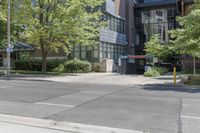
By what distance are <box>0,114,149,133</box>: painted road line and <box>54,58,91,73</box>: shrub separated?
77.5 feet

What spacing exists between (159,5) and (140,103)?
1485 inches

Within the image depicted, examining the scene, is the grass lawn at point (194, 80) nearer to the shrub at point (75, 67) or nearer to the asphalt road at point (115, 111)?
the asphalt road at point (115, 111)

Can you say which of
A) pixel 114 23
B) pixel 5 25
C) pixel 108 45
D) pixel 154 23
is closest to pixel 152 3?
pixel 154 23

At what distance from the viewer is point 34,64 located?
3597cm

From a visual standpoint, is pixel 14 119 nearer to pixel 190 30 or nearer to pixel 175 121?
pixel 175 121

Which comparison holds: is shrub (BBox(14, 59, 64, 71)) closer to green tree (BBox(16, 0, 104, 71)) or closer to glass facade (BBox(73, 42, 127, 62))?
glass facade (BBox(73, 42, 127, 62))

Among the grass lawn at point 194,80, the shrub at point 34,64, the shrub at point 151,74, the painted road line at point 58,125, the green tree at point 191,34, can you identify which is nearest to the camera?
the painted road line at point 58,125

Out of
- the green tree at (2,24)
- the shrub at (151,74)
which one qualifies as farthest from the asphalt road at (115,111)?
the green tree at (2,24)

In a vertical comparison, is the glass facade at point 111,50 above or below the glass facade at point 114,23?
below

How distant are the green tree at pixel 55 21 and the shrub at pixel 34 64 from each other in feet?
15.4

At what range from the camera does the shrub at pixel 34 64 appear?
3504cm

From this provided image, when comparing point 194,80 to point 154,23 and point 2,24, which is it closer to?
point 2,24

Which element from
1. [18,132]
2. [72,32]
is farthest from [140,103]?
[72,32]

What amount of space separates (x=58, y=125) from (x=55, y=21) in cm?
2197
